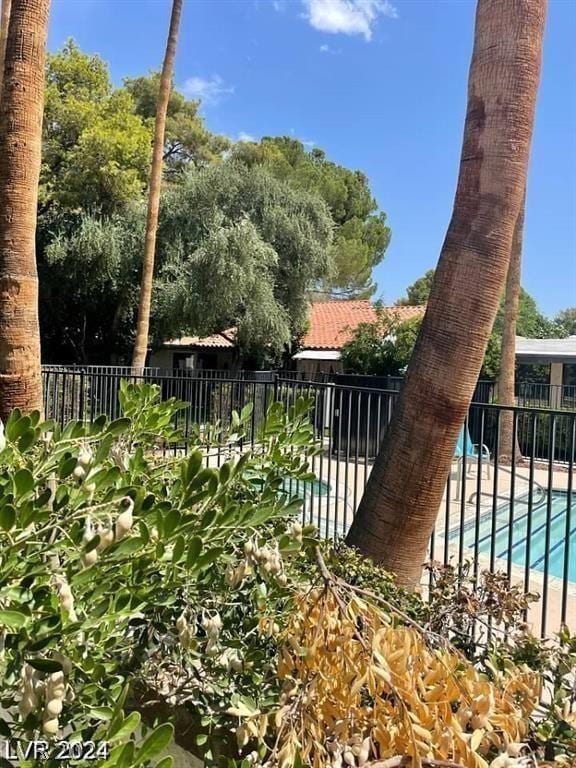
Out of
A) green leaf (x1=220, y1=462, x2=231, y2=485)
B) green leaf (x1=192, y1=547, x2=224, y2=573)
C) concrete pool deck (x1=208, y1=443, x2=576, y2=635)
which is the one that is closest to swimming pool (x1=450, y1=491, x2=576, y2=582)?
concrete pool deck (x1=208, y1=443, x2=576, y2=635)

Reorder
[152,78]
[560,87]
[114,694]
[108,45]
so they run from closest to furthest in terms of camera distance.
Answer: [114,694] → [560,87] → [108,45] → [152,78]

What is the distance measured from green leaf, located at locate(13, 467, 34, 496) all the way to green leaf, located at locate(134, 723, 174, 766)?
1.80ft

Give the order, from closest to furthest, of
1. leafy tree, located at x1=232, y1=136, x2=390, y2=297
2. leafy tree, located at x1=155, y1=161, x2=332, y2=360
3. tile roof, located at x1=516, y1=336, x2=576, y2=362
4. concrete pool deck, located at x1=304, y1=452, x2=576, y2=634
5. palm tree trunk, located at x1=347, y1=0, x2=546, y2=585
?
palm tree trunk, located at x1=347, y1=0, x2=546, y2=585
concrete pool deck, located at x1=304, y1=452, x2=576, y2=634
leafy tree, located at x1=155, y1=161, x2=332, y2=360
tile roof, located at x1=516, y1=336, x2=576, y2=362
leafy tree, located at x1=232, y1=136, x2=390, y2=297

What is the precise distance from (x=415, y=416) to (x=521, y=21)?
221 centimetres

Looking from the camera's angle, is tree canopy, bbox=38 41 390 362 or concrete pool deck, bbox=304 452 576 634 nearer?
concrete pool deck, bbox=304 452 576 634

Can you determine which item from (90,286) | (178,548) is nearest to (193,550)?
(178,548)

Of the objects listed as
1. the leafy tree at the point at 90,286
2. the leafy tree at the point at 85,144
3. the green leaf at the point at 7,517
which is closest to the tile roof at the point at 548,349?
the leafy tree at the point at 90,286

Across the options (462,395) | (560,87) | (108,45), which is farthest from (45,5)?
(108,45)

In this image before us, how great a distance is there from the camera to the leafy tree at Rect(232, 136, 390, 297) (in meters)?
30.2

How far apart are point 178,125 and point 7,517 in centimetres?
2870

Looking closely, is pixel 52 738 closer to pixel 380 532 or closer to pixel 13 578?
A: pixel 13 578

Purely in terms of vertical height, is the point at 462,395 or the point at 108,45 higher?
the point at 108,45

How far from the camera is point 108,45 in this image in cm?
1964

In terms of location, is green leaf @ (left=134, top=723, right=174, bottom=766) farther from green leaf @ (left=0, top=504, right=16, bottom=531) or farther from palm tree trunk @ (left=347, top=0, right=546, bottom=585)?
palm tree trunk @ (left=347, top=0, right=546, bottom=585)
